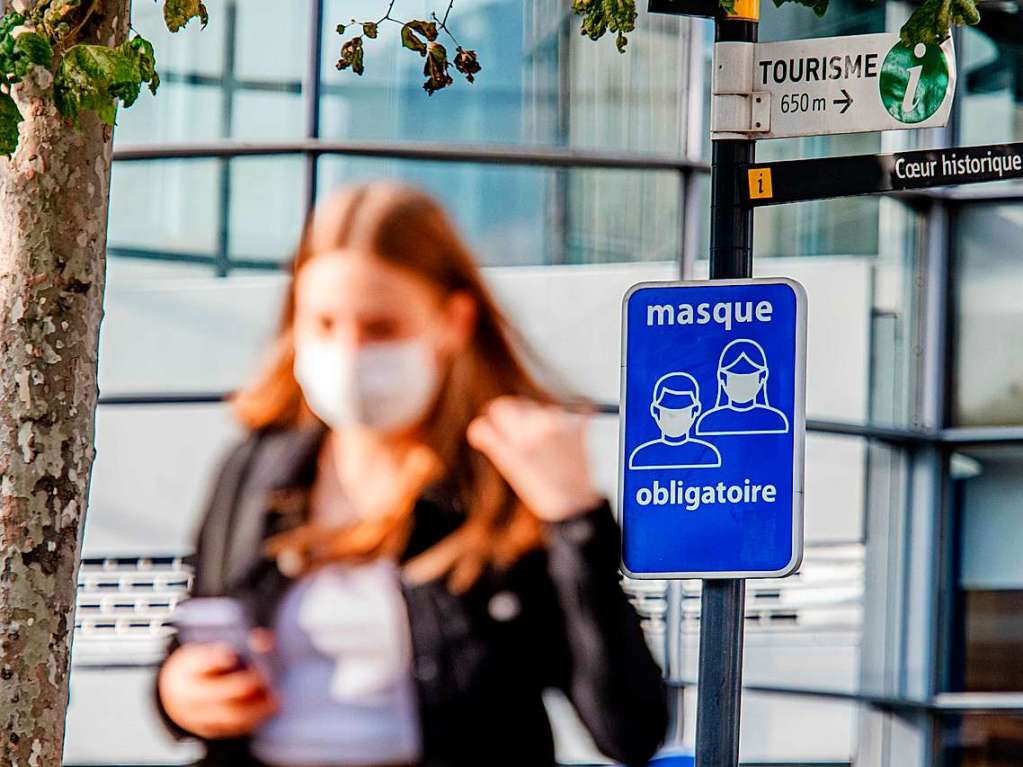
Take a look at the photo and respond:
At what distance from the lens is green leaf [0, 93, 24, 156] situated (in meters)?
4.91

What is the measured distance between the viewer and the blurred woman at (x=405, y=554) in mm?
8805

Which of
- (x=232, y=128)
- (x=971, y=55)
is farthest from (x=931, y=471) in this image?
(x=232, y=128)

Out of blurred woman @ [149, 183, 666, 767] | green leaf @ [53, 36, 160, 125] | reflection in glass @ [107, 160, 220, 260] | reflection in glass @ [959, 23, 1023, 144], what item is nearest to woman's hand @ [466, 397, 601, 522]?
blurred woman @ [149, 183, 666, 767]

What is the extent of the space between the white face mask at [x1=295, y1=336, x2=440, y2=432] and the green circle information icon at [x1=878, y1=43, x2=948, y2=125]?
13.7ft

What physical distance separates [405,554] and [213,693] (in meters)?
1.15

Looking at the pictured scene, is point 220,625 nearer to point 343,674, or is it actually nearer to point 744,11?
point 343,674

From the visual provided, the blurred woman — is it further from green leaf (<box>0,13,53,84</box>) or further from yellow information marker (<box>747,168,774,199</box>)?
yellow information marker (<box>747,168,774,199</box>)

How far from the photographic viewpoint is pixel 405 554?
884 centimetres

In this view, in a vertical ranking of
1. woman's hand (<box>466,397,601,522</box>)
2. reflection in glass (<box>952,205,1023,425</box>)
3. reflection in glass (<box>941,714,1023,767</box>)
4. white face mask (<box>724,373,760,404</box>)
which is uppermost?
reflection in glass (<box>952,205,1023,425</box>)

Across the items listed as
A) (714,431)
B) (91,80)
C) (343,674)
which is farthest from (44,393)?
(343,674)

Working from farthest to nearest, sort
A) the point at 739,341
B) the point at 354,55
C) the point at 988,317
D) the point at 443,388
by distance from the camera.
Result: the point at 988,317
the point at 443,388
the point at 354,55
the point at 739,341

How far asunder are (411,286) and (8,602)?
413 cm

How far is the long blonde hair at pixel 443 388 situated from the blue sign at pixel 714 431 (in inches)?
162

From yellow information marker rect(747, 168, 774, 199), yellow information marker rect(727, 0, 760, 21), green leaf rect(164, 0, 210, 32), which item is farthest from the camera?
green leaf rect(164, 0, 210, 32)
